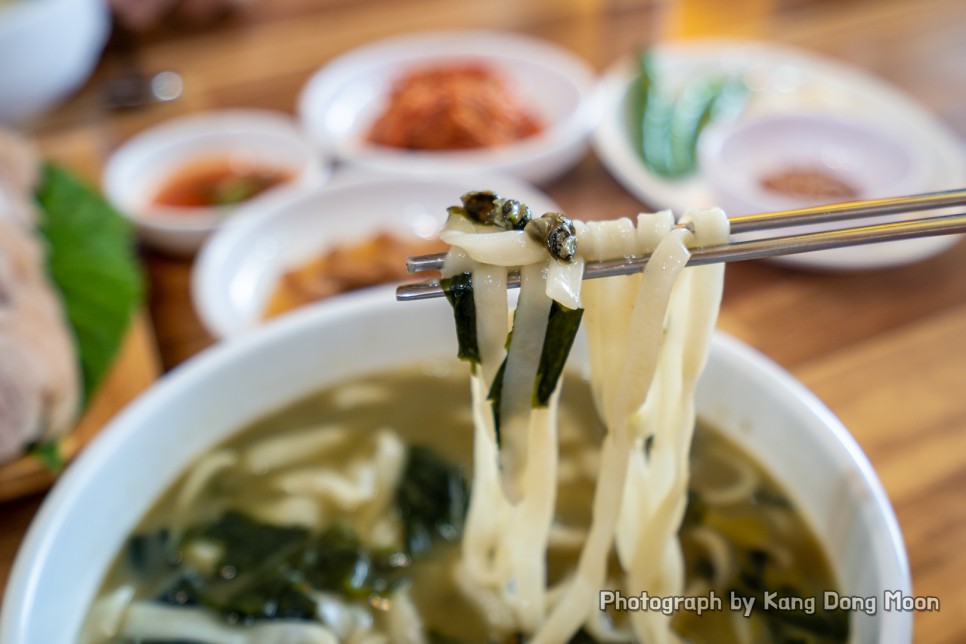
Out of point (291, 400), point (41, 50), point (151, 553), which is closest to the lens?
point (151, 553)

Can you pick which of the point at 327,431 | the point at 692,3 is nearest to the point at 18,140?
the point at 327,431

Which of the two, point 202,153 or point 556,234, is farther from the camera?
point 202,153

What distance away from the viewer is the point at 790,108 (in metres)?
2.37

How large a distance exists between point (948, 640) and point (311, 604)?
2.80 ft

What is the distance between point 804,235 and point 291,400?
32.4 inches

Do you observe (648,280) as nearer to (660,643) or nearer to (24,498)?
(660,643)

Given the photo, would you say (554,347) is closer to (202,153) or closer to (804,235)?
(804,235)

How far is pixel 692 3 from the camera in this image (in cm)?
306

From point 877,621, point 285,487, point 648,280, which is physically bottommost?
point 285,487

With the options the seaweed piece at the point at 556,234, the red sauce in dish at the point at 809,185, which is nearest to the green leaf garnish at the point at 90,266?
the seaweed piece at the point at 556,234

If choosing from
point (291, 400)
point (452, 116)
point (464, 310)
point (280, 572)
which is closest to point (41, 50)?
point (452, 116)

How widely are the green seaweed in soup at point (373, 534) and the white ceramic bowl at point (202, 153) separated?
943mm

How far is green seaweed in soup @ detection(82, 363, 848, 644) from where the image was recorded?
112 centimetres

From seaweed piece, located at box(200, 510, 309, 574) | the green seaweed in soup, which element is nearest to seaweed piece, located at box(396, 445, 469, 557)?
the green seaweed in soup
